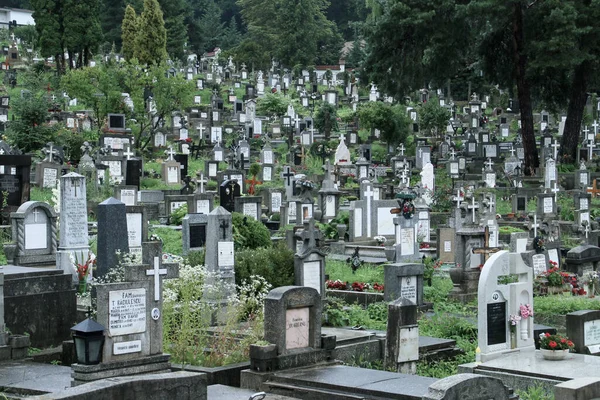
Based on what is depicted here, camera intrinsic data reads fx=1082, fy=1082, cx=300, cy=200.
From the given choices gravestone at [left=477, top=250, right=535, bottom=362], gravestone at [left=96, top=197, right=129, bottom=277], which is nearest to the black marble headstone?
gravestone at [left=477, top=250, right=535, bottom=362]

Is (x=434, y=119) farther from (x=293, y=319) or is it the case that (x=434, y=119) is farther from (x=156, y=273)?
(x=156, y=273)

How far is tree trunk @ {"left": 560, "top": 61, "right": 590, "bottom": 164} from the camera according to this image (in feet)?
129

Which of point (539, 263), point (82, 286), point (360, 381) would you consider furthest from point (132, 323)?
point (539, 263)

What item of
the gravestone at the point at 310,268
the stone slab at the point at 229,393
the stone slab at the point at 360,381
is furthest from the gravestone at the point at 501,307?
the gravestone at the point at 310,268

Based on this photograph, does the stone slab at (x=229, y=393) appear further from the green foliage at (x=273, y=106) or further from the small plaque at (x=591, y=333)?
the green foliage at (x=273, y=106)

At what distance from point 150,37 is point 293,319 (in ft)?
160

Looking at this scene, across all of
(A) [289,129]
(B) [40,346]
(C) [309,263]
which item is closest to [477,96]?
(A) [289,129]

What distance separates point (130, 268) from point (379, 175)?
26127 mm

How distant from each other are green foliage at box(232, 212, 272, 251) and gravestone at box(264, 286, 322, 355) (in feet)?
27.8

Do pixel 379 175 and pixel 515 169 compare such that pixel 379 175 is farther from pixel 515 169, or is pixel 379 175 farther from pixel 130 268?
pixel 130 268

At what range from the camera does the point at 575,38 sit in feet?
118

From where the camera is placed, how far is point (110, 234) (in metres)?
15.2

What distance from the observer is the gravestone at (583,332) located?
1362 cm

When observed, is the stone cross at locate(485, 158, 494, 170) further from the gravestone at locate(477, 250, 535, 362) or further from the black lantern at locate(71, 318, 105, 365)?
the black lantern at locate(71, 318, 105, 365)
